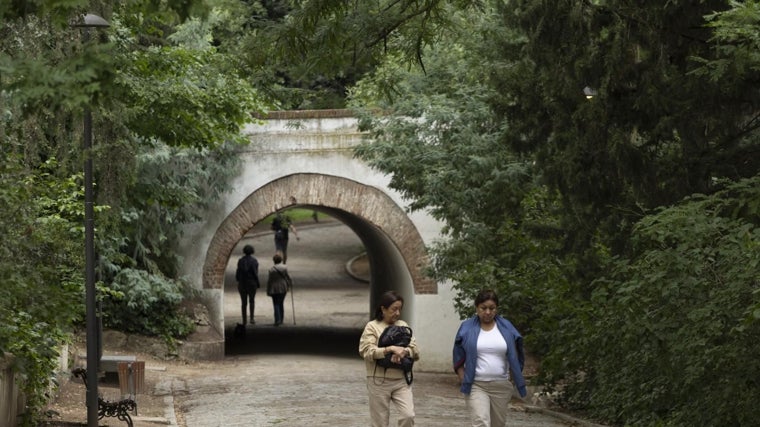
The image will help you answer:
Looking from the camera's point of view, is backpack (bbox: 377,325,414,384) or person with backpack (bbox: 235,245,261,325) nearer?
backpack (bbox: 377,325,414,384)

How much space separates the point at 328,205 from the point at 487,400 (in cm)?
1404

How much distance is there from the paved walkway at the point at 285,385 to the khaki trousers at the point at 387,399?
363 centimetres

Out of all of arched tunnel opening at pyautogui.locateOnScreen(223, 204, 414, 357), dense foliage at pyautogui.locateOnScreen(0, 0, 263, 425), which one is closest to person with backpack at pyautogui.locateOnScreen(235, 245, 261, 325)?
arched tunnel opening at pyautogui.locateOnScreen(223, 204, 414, 357)

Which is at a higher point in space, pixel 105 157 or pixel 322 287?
pixel 105 157

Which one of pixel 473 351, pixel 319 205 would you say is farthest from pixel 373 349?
pixel 319 205

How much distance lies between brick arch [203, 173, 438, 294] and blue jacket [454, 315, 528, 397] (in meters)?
13.6

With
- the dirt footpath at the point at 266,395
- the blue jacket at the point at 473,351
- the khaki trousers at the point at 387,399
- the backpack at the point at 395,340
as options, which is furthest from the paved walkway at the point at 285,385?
the blue jacket at the point at 473,351

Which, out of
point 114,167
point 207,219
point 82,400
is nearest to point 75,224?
point 114,167

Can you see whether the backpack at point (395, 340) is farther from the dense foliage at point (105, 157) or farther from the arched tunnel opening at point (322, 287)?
the arched tunnel opening at point (322, 287)

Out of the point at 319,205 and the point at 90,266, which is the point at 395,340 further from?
the point at 319,205

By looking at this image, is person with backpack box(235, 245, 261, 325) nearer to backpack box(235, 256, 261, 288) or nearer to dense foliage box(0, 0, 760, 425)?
backpack box(235, 256, 261, 288)

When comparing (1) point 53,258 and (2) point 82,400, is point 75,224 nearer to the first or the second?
(1) point 53,258

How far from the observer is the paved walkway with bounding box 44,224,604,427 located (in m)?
16.2

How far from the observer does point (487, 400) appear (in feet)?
36.6
